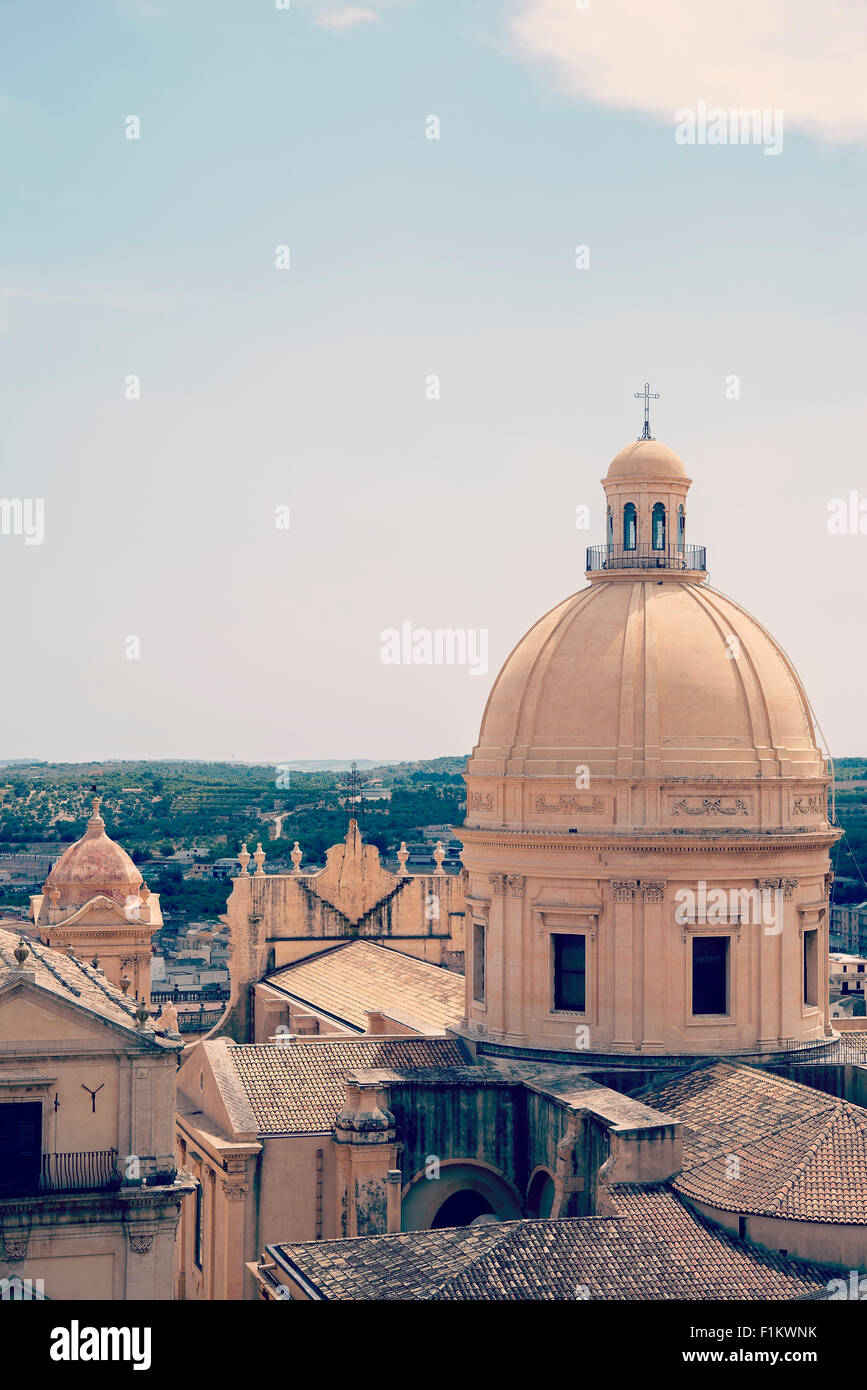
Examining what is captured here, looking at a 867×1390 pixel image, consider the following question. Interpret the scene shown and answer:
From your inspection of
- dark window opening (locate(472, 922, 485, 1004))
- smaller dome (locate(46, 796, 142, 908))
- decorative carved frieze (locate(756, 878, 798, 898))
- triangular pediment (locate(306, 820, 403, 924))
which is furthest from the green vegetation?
decorative carved frieze (locate(756, 878, 798, 898))

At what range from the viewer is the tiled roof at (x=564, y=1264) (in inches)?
1038

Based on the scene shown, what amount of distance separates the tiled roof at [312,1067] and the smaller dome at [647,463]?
43.6 ft

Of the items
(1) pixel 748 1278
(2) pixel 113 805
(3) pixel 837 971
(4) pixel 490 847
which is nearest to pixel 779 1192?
(1) pixel 748 1278

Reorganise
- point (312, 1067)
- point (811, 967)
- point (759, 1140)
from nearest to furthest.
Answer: point (759, 1140) < point (312, 1067) < point (811, 967)

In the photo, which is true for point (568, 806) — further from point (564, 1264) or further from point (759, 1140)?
point (564, 1264)

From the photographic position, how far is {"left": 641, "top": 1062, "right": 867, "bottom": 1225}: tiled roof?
94.4ft

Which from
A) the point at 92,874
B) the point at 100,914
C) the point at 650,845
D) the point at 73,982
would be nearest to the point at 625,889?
the point at 650,845

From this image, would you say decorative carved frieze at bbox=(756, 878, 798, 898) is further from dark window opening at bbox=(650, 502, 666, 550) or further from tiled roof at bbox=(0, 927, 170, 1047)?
tiled roof at bbox=(0, 927, 170, 1047)

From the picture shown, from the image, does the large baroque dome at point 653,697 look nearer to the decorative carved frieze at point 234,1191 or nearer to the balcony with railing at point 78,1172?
the decorative carved frieze at point 234,1191

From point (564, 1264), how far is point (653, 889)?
33.8ft

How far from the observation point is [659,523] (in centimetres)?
4034

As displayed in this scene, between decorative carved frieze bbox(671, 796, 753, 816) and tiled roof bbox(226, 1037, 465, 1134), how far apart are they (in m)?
7.01

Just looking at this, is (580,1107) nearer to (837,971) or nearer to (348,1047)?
(348,1047)
